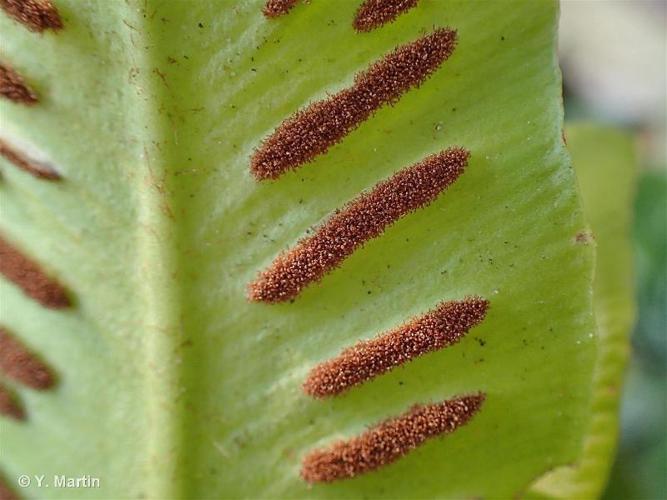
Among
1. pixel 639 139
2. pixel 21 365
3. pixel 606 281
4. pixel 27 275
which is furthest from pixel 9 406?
pixel 639 139

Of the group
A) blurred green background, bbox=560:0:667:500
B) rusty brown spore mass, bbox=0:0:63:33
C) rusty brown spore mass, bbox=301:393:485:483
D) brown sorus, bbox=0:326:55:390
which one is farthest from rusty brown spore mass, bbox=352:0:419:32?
blurred green background, bbox=560:0:667:500

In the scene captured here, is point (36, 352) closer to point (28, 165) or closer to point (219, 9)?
point (28, 165)

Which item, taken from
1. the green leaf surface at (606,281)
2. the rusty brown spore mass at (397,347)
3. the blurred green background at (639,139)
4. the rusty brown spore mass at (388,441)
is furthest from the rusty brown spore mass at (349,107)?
the blurred green background at (639,139)

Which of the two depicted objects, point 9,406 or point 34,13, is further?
point 9,406

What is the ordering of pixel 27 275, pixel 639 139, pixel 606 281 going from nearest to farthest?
pixel 27 275, pixel 606 281, pixel 639 139

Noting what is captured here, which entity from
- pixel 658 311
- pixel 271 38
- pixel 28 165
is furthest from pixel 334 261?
pixel 658 311

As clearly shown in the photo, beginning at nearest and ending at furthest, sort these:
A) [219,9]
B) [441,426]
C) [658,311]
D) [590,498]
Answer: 1. [219,9]
2. [441,426]
3. [590,498]
4. [658,311]

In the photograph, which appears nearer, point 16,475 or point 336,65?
point 336,65

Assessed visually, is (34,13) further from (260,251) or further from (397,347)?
(397,347)
